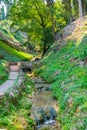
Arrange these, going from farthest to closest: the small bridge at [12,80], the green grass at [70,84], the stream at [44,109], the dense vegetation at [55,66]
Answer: the small bridge at [12,80] → the stream at [44,109] → the dense vegetation at [55,66] → the green grass at [70,84]

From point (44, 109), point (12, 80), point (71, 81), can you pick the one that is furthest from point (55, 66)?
point (44, 109)

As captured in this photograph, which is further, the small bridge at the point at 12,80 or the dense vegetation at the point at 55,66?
the small bridge at the point at 12,80

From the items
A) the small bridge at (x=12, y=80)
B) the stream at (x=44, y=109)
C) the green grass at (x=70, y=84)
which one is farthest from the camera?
the small bridge at (x=12, y=80)

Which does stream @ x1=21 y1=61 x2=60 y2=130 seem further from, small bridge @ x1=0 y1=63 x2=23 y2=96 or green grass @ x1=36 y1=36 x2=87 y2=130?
small bridge @ x1=0 y1=63 x2=23 y2=96

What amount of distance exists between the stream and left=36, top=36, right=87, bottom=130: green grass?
0.95 ft

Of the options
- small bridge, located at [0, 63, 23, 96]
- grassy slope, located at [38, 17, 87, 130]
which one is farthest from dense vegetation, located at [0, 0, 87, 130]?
small bridge, located at [0, 63, 23, 96]

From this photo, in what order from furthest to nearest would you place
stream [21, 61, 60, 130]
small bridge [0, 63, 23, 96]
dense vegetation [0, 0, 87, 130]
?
small bridge [0, 63, 23, 96] < stream [21, 61, 60, 130] < dense vegetation [0, 0, 87, 130]

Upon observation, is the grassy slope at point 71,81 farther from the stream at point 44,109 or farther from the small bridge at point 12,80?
the small bridge at point 12,80

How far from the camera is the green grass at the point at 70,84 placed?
383 inches

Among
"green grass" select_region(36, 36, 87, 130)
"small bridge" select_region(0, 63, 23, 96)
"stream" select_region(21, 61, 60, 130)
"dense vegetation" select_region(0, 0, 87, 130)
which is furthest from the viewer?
"small bridge" select_region(0, 63, 23, 96)

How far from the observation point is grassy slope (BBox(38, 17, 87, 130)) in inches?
384

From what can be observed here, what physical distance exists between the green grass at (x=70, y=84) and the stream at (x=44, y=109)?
0.29 meters

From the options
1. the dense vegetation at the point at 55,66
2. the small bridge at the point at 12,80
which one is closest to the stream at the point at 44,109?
the dense vegetation at the point at 55,66

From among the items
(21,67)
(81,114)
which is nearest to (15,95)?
(81,114)
